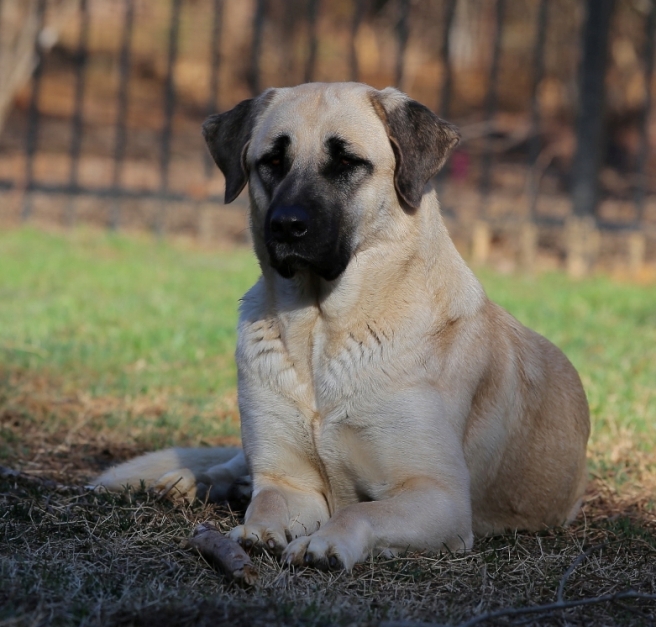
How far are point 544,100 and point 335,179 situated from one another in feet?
55.8

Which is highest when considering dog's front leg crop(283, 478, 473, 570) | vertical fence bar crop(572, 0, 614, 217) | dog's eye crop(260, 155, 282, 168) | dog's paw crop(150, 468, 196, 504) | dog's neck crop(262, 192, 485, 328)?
vertical fence bar crop(572, 0, 614, 217)

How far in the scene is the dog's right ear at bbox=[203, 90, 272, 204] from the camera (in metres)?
3.98

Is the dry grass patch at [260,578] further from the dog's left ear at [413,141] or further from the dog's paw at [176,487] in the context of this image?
the dog's left ear at [413,141]

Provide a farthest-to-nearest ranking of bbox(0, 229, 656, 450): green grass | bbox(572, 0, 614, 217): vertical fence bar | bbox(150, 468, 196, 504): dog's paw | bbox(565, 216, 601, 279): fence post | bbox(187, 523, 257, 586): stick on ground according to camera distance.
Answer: bbox(572, 0, 614, 217): vertical fence bar, bbox(565, 216, 601, 279): fence post, bbox(0, 229, 656, 450): green grass, bbox(150, 468, 196, 504): dog's paw, bbox(187, 523, 257, 586): stick on ground

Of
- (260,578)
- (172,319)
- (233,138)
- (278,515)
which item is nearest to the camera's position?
(260,578)

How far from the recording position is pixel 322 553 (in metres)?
3.02

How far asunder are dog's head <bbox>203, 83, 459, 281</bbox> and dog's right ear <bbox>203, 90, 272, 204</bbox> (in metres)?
0.08

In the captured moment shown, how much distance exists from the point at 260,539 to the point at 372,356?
2.53ft

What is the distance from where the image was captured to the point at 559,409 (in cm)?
405

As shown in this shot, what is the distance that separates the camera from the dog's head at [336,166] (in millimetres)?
3535

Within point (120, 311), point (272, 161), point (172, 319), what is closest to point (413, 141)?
point (272, 161)

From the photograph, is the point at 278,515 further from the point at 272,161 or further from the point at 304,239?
the point at 272,161

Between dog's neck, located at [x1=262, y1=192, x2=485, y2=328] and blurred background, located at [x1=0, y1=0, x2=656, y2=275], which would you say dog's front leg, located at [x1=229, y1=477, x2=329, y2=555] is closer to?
dog's neck, located at [x1=262, y1=192, x2=485, y2=328]

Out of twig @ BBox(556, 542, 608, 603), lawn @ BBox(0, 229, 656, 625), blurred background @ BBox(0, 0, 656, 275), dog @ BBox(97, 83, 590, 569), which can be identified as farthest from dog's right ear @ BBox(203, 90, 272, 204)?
blurred background @ BBox(0, 0, 656, 275)
